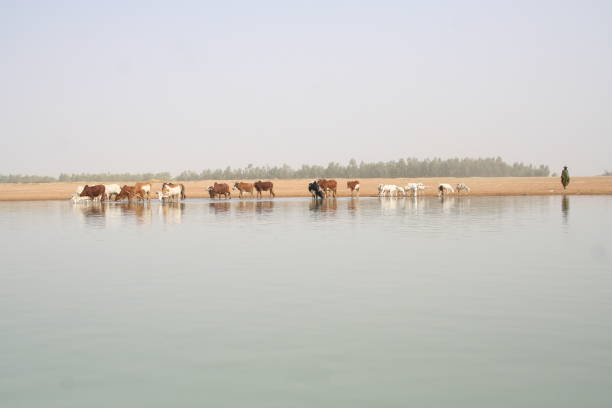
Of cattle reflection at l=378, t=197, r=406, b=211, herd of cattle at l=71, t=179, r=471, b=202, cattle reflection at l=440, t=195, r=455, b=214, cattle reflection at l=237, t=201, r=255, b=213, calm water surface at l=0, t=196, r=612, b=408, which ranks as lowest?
calm water surface at l=0, t=196, r=612, b=408

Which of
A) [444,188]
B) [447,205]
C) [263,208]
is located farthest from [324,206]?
[444,188]

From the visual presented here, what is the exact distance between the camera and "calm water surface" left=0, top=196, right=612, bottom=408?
6.35 m

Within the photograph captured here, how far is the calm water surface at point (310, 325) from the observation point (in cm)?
635

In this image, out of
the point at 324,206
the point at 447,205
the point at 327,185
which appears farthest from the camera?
the point at 327,185

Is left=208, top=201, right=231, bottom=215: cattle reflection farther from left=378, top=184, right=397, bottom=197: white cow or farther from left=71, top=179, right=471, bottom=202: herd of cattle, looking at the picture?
left=378, top=184, right=397, bottom=197: white cow

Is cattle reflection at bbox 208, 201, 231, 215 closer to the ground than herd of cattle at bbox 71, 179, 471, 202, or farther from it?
closer to the ground

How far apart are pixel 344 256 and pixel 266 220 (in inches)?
543

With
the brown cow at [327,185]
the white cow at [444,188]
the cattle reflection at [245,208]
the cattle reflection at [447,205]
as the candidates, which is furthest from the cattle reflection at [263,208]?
the white cow at [444,188]

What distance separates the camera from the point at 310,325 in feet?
29.4

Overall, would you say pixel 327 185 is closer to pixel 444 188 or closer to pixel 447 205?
pixel 444 188

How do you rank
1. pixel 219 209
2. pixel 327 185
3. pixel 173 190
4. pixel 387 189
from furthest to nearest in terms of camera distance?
1. pixel 327 185
2. pixel 387 189
3. pixel 173 190
4. pixel 219 209

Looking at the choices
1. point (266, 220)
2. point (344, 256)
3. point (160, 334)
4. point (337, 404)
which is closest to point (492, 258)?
point (344, 256)

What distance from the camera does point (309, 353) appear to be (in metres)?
7.58

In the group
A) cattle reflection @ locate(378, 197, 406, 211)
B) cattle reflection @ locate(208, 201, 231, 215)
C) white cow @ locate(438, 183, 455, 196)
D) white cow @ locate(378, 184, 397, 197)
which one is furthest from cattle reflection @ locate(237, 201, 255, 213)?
white cow @ locate(438, 183, 455, 196)
